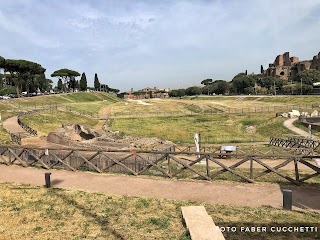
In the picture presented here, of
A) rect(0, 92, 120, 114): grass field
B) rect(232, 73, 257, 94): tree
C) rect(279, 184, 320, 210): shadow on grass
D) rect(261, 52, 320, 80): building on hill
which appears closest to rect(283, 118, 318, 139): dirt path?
rect(279, 184, 320, 210): shadow on grass

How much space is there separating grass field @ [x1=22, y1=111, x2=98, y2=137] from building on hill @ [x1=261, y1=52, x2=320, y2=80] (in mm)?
126173

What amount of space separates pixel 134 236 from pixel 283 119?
46.3 metres

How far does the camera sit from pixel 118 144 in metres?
24.3

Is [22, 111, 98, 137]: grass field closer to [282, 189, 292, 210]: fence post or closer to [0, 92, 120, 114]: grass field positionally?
[0, 92, 120, 114]: grass field

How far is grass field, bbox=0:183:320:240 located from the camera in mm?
8062

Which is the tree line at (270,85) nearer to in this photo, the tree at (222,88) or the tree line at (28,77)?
the tree at (222,88)

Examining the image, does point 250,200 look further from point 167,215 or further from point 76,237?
point 76,237

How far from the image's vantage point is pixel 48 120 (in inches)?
1886

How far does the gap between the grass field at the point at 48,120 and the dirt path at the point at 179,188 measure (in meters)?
23.4

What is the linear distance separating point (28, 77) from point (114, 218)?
303 feet

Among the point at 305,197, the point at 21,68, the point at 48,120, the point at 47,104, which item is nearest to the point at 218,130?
the point at 48,120

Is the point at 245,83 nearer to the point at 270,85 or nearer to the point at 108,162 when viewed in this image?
the point at 270,85

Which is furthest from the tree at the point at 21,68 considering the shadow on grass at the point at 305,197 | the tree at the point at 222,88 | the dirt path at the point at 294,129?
the tree at the point at 222,88

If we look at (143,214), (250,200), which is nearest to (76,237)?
(143,214)
